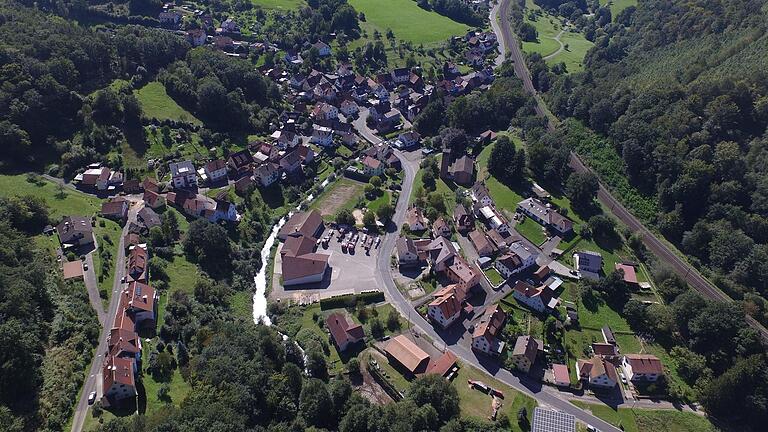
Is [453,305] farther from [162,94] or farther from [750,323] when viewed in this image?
[162,94]

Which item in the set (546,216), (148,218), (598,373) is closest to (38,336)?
(148,218)

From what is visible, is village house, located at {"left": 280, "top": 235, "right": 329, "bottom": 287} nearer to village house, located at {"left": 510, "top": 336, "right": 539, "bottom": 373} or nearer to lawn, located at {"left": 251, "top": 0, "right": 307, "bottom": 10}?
village house, located at {"left": 510, "top": 336, "right": 539, "bottom": 373}

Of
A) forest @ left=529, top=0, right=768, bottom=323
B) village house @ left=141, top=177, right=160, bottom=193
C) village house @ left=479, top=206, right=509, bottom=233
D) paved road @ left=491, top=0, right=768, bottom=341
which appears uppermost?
forest @ left=529, top=0, right=768, bottom=323

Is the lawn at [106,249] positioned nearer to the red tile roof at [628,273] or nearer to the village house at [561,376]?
the village house at [561,376]

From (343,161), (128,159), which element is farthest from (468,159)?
(128,159)

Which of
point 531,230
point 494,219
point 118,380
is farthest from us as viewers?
point 494,219

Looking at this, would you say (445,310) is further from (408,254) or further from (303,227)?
(303,227)

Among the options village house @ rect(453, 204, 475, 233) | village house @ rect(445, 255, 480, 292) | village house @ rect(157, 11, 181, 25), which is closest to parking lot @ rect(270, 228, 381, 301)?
village house @ rect(445, 255, 480, 292)
